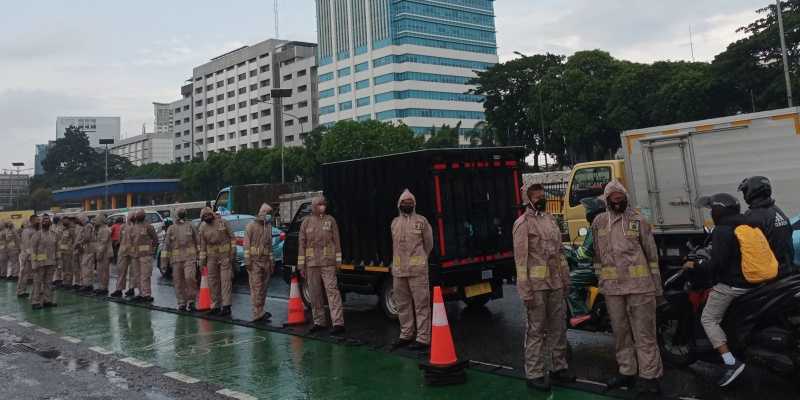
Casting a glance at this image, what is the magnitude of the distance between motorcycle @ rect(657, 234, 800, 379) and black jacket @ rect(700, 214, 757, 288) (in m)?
0.18

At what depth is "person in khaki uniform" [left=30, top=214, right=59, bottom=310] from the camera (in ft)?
39.2

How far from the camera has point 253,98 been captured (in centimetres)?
10906

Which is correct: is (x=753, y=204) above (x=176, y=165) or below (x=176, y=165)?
below

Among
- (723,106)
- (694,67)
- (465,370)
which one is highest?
(694,67)

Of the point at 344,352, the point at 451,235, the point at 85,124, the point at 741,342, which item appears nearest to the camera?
the point at 741,342

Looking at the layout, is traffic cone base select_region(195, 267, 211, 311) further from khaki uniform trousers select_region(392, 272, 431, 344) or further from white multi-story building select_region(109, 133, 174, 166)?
white multi-story building select_region(109, 133, 174, 166)

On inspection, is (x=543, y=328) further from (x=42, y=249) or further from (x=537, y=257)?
(x=42, y=249)

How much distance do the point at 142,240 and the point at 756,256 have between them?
10.9 metres

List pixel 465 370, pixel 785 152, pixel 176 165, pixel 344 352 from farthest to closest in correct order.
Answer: pixel 176 165, pixel 785 152, pixel 344 352, pixel 465 370

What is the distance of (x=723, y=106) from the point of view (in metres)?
38.8

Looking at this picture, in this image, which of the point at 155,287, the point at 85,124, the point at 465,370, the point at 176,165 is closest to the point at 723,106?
the point at 155,287

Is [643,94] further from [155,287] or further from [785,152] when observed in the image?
[155,287]

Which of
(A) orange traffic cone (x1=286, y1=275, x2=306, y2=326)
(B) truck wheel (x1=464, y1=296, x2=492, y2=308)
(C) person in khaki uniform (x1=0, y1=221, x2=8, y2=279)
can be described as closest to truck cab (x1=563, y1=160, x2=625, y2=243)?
(B) truck wheel (x1=464, y1=296, x2=492, y2=308)

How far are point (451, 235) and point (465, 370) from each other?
7.99 feet
